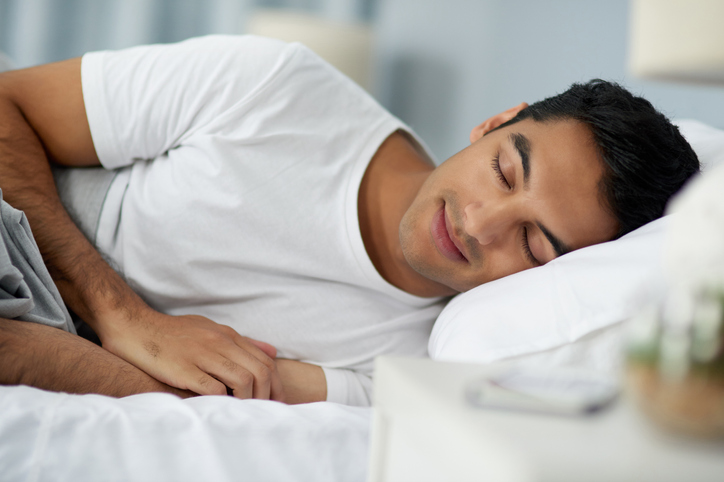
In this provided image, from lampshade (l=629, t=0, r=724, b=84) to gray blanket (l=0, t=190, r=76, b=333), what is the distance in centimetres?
69

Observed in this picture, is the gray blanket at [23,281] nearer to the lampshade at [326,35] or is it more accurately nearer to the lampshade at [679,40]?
the lampshade at [679,40]

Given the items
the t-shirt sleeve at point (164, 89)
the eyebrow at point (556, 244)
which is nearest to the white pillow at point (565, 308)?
the eyebrow at point (556, 244)

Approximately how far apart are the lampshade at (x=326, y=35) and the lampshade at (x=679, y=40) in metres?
1.82

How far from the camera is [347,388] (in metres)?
0.92

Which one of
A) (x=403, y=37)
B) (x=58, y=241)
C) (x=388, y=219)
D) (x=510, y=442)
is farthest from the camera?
(x=403, y=37)

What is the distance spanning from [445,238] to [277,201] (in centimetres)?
30

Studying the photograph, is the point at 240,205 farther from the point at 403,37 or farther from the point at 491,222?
the point at 403,37

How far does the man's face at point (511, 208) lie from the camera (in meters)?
0.80

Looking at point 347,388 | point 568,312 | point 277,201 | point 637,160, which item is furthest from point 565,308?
point 277,201

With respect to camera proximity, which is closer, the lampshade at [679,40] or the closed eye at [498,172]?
the lampshade at [679,40]

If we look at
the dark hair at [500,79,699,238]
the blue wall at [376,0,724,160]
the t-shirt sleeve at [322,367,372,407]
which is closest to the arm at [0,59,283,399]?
the t-shirt sleeve at [322,367,372,407]

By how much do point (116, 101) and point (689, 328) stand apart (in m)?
0.93

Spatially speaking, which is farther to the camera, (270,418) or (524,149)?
(524,149)

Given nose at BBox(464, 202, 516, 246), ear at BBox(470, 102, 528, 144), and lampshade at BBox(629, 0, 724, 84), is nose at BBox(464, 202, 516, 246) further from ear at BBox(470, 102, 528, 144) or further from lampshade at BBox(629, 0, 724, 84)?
lampshade at BBox(629, 0, 724, 84)
